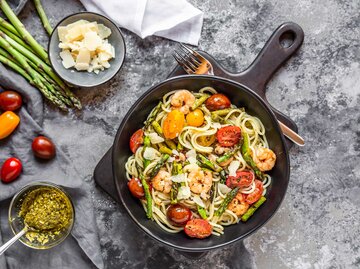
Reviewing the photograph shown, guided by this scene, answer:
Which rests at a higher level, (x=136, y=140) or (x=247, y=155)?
(x=247, y=155)

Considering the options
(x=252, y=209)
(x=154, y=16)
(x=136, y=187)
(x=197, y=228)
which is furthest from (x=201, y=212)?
(x=154, y=16)

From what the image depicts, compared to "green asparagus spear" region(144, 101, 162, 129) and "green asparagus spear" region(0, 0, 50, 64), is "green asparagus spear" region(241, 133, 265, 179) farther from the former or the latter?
"green asparagus spear" region(0, 0, 50, 64)

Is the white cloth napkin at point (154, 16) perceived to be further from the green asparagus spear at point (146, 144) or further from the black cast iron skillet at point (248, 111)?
the green asparagus spear at point (146, 144)

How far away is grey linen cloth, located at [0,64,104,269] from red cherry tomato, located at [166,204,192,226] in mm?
647

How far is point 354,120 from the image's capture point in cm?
462

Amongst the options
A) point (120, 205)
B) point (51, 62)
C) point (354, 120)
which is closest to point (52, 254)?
point (120, 205)

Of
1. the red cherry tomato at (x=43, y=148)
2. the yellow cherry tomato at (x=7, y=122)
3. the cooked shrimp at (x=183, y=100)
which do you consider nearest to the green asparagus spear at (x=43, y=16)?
the yellow cherry tomato at (x=7, y=122)

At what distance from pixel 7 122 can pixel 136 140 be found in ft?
3.16

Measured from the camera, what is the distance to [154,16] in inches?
180

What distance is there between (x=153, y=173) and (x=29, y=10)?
5.32ft

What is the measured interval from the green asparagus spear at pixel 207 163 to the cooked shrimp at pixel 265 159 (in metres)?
0.29

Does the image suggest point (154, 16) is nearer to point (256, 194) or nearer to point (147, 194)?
point (147, 194)

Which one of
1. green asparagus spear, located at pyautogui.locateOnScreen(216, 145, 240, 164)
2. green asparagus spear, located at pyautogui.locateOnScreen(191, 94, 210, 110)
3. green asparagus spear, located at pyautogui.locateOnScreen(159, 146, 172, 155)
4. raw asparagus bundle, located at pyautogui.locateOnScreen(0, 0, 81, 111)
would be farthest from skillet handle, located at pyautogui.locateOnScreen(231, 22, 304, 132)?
raw asparagus bundle, located at pyautogui.locateOnScreen(0, 0, 81, 111)

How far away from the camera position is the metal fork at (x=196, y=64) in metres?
4.33
